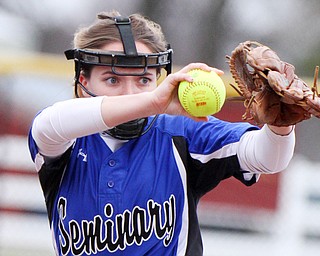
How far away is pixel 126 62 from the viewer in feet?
12.6

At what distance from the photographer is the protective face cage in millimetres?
3801

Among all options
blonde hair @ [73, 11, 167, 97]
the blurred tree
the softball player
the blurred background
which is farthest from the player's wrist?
the blurred tree

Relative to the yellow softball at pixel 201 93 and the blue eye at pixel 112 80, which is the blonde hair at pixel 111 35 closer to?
the blue eye at pixel 112 80

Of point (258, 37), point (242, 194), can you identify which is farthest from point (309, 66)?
point (242, 194)

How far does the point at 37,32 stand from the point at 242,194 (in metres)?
6.65

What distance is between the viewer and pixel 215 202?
7.62m

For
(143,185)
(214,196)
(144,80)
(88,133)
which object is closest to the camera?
(88,133)

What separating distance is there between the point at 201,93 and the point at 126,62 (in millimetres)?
689

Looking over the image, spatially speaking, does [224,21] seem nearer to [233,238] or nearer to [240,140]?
[233,238]

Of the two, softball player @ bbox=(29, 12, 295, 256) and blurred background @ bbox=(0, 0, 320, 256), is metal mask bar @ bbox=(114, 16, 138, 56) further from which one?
blurred background @ bbox=(0, 0, 320, 256)

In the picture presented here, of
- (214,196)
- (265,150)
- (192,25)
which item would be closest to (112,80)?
(265,150)

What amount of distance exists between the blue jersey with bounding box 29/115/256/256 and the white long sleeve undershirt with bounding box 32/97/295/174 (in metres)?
0.07

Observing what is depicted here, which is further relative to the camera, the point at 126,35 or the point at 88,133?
the point at 126,35

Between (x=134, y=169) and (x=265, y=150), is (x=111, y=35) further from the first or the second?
(x=265, y=150)
